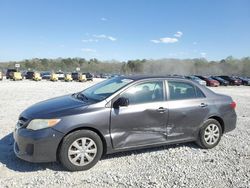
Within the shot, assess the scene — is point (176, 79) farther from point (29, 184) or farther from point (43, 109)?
point (29, 184)

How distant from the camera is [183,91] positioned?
18.2 feet

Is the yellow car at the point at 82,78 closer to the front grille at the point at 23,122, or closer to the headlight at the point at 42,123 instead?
the front grille at the point at 23,122

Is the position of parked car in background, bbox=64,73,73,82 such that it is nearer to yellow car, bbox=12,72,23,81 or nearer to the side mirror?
yellow car, bbox=12,72,23,81

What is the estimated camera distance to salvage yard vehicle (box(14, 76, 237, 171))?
4258 mm

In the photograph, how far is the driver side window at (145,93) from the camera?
492 centimetres

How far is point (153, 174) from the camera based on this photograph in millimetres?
4328

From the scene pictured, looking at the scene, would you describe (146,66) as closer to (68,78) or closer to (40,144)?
(68,78)

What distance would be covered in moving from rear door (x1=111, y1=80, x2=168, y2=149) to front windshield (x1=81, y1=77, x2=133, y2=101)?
0.24 m

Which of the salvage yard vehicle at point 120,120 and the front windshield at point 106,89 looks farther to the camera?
the front windshield at point 106,89

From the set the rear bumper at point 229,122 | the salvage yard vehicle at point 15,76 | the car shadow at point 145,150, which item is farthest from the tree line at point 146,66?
the car shadow at point 145,150

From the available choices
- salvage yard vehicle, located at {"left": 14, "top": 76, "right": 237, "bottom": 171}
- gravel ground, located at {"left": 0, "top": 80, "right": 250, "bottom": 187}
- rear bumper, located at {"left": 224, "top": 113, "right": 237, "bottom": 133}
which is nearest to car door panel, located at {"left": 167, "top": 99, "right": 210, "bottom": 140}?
salvage yard vehicle, located at {"left": 14, "top": 76, "right": 237, "bottom": 171}

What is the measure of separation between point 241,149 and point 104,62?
379 feet

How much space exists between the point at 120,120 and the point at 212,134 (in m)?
Answer: 2.31

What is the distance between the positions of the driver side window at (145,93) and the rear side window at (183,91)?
0.26 metres
